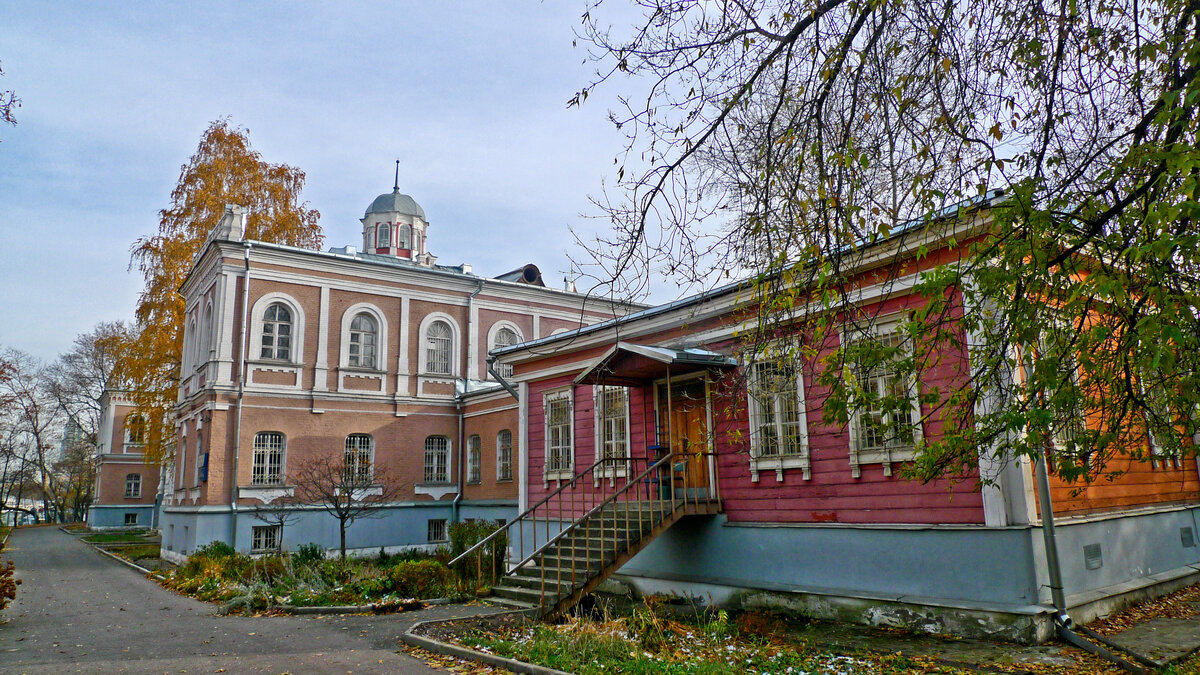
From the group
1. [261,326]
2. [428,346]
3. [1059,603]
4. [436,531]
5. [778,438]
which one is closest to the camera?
[1059,603]

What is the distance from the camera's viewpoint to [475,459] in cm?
2438

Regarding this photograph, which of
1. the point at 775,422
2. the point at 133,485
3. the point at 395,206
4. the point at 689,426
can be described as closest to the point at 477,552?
the point at 689,426

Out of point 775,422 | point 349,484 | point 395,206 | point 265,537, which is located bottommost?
point 265,537

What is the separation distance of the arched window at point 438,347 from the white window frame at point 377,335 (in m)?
1.46

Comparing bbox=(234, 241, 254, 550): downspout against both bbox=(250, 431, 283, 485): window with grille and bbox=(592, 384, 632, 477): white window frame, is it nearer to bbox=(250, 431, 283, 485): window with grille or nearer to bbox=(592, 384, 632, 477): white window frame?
bbox=(250, 431, 283, 485): window with grille

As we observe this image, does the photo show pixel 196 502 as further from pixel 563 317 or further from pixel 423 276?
pixel 563 317

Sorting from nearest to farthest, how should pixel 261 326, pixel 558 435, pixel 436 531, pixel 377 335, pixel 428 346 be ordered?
pixel 558 435 < pixel 261 326 < pixel 436 531 < pixel 377 335 < pixel 428 346

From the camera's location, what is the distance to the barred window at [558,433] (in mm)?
15492

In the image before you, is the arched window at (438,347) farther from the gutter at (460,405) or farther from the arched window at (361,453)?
the arched window at (361,453)

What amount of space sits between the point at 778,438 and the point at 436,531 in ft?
49.5

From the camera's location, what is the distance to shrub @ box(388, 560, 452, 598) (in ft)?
42.9

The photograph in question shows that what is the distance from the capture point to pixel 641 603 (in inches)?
502

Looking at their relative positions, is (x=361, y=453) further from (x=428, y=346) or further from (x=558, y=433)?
(x=558, y=433)

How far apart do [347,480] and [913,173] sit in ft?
50.7
